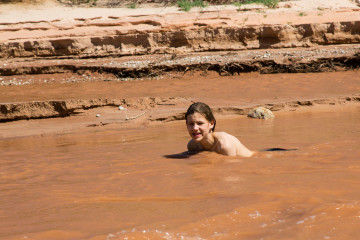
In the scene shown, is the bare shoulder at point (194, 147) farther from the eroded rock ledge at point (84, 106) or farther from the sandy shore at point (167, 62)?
the eroded rock ledge at point (84, 106)

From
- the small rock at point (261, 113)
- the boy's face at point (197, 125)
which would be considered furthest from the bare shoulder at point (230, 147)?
the small rock at point (261, 113)

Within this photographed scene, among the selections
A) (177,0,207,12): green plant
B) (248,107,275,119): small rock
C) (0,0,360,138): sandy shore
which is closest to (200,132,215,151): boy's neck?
(248,107,275,119): small rock

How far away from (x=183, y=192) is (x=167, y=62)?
11380 mm

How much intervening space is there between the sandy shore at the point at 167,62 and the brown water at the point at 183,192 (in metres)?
3.67

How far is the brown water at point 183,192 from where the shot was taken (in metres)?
2.70

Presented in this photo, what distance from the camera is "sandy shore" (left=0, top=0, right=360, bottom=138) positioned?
1027 cm

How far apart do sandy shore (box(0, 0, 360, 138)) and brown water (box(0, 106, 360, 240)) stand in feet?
12.0

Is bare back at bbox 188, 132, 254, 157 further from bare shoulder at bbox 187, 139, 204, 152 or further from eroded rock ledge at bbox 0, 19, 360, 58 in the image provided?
eroded rock ledge at bbox 0, 19, 360, 58

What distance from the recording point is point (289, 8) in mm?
18266

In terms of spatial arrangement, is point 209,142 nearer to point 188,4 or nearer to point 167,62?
point 167,62

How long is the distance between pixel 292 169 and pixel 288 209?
137 centimetres

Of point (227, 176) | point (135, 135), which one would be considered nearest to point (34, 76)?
point (135, 135)

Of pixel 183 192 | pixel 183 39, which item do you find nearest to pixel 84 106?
pixel 183 39

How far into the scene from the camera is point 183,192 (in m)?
3.57
